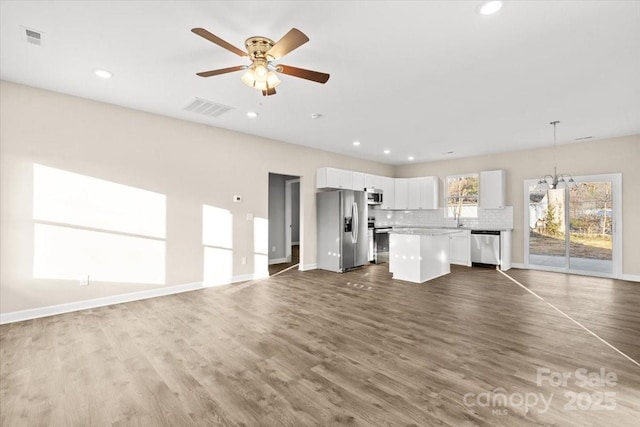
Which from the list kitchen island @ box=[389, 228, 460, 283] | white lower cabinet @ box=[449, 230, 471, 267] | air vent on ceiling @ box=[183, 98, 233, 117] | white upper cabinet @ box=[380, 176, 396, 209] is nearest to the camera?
air vent on ceiling @ box=[183, 98, 233, 117]

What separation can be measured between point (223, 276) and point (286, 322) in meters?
2.32

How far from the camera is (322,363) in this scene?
250 cm

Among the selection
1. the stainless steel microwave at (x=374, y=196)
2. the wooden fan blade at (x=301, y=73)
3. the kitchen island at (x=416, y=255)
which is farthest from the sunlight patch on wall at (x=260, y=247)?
the wooden fan blade at (x=301, y=73)

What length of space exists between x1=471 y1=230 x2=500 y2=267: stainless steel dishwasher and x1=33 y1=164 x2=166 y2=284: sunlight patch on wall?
682 centimetres

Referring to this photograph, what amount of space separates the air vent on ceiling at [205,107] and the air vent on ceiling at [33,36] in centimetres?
161

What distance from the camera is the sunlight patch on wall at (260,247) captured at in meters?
5.81

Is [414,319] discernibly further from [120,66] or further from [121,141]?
[121,141]

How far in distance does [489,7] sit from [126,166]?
15.5ft

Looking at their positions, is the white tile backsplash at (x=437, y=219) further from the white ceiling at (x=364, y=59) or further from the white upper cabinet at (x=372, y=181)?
the white ceiling at (x=364, y=59)

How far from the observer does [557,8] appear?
89.3 inches

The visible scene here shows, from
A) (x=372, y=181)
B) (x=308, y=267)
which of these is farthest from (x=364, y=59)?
(x=372, y=181)

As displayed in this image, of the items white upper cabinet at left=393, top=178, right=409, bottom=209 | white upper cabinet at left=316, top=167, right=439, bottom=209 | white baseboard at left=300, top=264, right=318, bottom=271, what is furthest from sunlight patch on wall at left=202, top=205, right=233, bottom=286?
white upper cabinet at left=393, top=178, right=409, bottom=209

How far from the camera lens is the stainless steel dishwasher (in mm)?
6945

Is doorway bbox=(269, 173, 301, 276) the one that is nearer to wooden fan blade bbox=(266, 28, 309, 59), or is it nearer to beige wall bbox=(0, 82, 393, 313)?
beige wall bbox=(0, 82, 393, 313)
